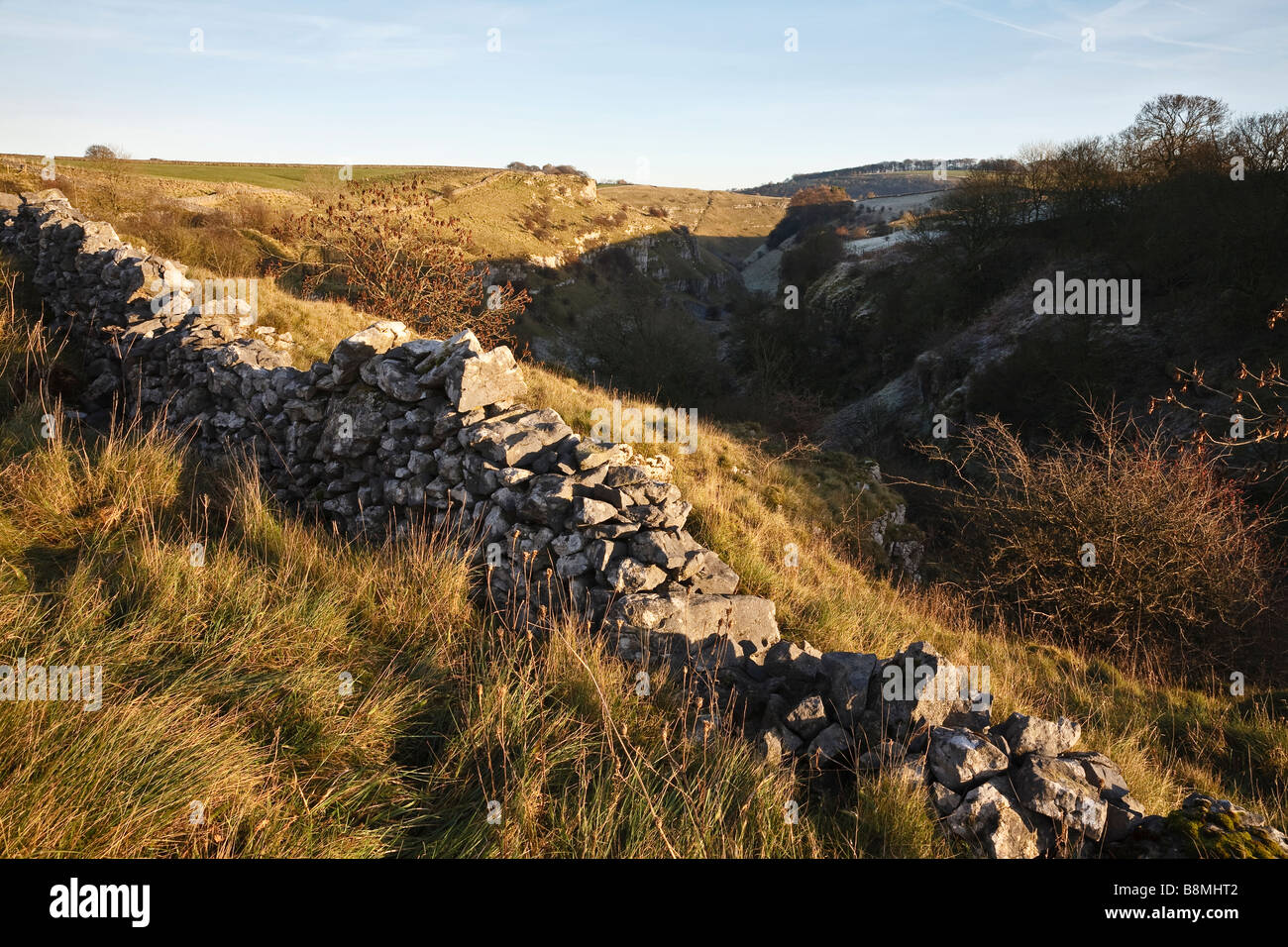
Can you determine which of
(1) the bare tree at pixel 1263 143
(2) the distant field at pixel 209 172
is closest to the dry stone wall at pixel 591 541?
(1) the bare tree at pixel 1263 143

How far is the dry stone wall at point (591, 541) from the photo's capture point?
3.11 m

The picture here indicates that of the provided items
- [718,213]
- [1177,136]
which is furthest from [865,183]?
[1177,136]

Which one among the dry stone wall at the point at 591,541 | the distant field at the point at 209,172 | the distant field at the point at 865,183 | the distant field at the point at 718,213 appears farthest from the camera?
the distant field at the point at 865,183

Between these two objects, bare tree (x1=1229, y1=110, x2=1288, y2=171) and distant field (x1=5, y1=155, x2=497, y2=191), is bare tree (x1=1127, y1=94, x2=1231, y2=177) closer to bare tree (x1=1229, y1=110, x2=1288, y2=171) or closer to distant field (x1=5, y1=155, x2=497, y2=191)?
bare tree (x1=1229, y1=110, x2=1288, y2=171)

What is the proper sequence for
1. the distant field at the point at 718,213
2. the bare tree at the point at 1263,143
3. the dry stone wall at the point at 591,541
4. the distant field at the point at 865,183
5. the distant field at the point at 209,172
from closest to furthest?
1. the dry stone wall at the point at 591,541
2. the bare tree at the point at 1263,143
3. the distant field at the point at 209,172
4. the distant field at the point at 718,213
5. the distant field at the point at 865,183

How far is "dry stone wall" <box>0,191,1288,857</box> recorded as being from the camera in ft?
10.2

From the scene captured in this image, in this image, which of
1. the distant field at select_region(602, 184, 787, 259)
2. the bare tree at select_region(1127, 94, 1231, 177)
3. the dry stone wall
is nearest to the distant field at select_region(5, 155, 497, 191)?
the dry stone wall

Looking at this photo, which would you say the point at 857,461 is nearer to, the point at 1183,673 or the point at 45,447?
the point at 1183,673

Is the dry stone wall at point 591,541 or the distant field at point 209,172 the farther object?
the distant field at point 209,172

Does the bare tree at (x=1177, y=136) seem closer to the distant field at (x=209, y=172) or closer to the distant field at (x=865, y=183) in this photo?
the distant field at (x=209, y=172)

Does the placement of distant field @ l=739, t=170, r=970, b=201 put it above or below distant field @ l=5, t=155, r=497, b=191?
above

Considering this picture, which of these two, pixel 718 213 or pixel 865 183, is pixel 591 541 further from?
pixel 865 183

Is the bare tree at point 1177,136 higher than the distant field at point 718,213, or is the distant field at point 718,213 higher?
the distant field at point 718,213

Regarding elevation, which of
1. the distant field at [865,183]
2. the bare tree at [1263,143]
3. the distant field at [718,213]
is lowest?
the bare tree at [1263,143]
